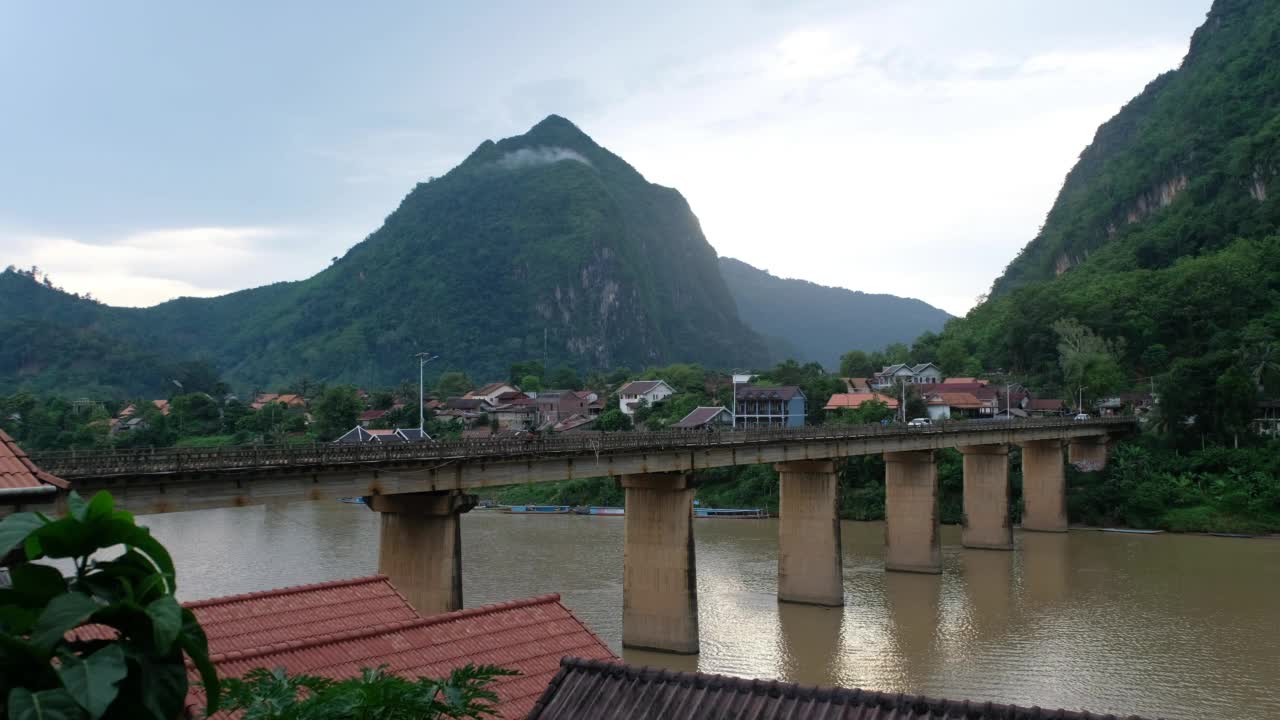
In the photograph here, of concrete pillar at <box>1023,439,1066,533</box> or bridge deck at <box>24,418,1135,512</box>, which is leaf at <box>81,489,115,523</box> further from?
concrete pillar at <box>1023,439,1066,533</box>

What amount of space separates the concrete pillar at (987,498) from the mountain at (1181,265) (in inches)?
732

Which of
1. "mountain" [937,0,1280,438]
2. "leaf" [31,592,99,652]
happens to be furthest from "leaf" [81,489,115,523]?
"mountain" [937,0,1280,438]

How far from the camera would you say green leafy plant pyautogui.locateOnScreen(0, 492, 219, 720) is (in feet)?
15.5

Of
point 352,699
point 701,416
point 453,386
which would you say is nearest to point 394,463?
point 352,699

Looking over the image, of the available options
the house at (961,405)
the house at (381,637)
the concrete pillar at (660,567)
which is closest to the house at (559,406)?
the house at (961,405)

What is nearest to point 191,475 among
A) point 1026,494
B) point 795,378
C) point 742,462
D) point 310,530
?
point 742,462

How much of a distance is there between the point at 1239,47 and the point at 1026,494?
374 feet

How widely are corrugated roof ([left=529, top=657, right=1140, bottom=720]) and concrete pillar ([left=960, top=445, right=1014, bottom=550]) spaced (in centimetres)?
4953

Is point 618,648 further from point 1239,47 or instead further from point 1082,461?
point 1239,47

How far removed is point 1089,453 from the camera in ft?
231

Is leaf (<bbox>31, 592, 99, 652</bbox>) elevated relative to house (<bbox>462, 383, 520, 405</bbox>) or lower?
elevated

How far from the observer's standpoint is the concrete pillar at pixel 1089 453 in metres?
69.3

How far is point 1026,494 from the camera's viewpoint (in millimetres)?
63594

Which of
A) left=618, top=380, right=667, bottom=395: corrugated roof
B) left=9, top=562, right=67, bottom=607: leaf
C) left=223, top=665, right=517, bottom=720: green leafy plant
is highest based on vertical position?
left=9, top=562, right=67, bottom=607: leaf
